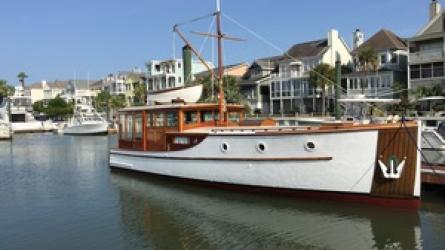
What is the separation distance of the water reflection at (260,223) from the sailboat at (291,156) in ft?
1.72

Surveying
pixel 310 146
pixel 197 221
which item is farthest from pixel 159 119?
pixel 310 146

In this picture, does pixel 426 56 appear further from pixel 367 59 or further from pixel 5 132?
pixel 5 132

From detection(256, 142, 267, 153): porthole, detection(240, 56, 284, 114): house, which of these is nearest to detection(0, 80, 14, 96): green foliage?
detection(240, 56, 284, 114): house

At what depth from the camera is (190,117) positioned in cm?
1941

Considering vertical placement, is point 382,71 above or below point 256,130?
above

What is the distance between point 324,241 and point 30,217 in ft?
31.0

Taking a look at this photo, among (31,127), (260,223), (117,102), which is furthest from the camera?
(117,102)

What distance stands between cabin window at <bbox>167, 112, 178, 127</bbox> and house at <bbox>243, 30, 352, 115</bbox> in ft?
124

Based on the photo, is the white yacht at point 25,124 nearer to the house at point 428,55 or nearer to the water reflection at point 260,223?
the house at point 428,55

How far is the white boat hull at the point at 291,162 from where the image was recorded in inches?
565

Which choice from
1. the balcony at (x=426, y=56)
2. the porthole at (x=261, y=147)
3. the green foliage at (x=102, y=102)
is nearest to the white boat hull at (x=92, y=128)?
the green foliage at (x=102, y=102)

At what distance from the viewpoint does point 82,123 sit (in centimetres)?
6575

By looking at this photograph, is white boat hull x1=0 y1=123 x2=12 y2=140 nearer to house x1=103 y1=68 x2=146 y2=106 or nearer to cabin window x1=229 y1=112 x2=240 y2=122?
house x1=103 y1=68 x2=146 y2=106

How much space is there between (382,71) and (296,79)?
12.9m
